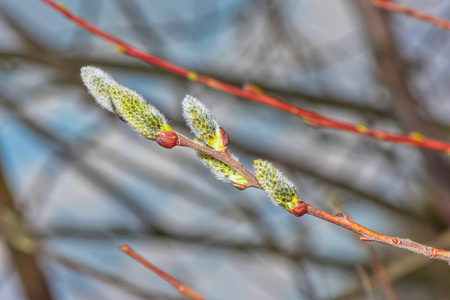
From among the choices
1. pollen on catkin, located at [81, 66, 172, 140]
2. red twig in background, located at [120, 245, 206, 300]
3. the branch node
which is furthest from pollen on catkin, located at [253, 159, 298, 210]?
red twig in background, located at [120, 245, 206, 300]

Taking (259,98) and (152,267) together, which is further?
(259,98)

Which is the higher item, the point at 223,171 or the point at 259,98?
the point at 259,98

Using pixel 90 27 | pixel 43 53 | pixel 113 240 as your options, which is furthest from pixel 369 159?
pixel 90 27

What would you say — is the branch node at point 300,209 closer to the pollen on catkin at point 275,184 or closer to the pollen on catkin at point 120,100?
the pollen on catkin at point 275,184

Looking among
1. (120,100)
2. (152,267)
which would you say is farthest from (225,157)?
(152,267)

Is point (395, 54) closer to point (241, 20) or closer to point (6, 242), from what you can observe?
point (241, 20)

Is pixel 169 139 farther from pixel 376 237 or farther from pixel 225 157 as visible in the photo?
pixel 376 237

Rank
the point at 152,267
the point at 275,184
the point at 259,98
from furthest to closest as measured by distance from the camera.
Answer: the point at 259,98 < the point at 152,267 < the point at 275,184
